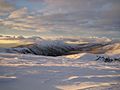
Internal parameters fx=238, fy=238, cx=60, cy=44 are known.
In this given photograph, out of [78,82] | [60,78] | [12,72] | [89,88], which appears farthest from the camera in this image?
[12,72]

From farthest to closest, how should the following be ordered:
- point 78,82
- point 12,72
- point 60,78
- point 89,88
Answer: point 12,72 → point 60,78 → point 78,82 → point 89,88

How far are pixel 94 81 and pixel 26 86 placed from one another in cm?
276

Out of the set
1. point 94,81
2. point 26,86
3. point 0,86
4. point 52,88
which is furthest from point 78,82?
point 0,86

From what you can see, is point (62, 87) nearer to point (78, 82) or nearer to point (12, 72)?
point (78, 82)

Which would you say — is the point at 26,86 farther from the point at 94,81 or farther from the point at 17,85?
the point at 94,81

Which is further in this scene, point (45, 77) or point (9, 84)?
point (45, 77)

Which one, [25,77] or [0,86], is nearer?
[0,86]

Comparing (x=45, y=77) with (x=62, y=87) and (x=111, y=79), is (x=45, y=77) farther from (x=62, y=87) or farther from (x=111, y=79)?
(x=111, y=79)

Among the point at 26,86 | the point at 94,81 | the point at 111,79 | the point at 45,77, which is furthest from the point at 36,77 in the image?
the point at 111,79

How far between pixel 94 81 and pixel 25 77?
275 cm

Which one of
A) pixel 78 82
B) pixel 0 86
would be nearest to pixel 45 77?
pixel 78 82

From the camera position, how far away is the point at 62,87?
8.22 metres

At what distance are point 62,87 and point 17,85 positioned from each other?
155 cm

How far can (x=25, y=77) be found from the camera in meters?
9.57
